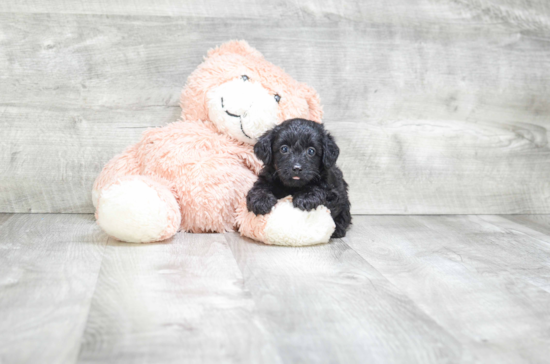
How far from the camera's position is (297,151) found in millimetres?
1484

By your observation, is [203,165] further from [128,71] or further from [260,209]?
[128,71]

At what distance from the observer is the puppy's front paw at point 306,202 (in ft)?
4.87

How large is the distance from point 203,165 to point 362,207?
708mm

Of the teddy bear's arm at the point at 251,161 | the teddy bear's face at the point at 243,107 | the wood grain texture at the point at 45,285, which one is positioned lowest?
the wood grain texture at the point at 45,285

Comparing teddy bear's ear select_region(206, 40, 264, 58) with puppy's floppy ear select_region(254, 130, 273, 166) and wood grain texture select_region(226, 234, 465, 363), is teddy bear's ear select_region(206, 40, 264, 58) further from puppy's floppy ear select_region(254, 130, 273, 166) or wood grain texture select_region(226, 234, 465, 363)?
wood grain texture select_region(226, 234, 465, 363)

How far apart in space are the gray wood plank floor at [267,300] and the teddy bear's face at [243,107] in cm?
34

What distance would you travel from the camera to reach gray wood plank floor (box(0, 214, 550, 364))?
884 millimetres

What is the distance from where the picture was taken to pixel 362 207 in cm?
207

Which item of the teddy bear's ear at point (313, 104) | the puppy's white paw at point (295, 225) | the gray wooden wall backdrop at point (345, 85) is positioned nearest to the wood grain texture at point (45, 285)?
the gray wooden wall backdrop at point (345, 85)

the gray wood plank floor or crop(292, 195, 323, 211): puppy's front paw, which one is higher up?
crop(292, 195, 323, 211): puppy's front paw

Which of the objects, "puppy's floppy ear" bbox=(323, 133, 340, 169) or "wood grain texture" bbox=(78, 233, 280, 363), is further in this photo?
"puppy's floppy ear" bbox=(323, 133, 340, 169)

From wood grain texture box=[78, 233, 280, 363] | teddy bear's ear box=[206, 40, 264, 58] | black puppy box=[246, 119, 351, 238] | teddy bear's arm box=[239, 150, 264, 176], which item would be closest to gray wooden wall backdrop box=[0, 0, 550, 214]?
teddy bear's ear box=[206, 40, 264, 58]

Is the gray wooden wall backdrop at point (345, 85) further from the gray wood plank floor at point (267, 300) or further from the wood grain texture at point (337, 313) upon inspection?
the wood grain texture at point (337, 313)

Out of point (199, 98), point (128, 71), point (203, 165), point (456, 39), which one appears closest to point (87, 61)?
point (128, 71)
